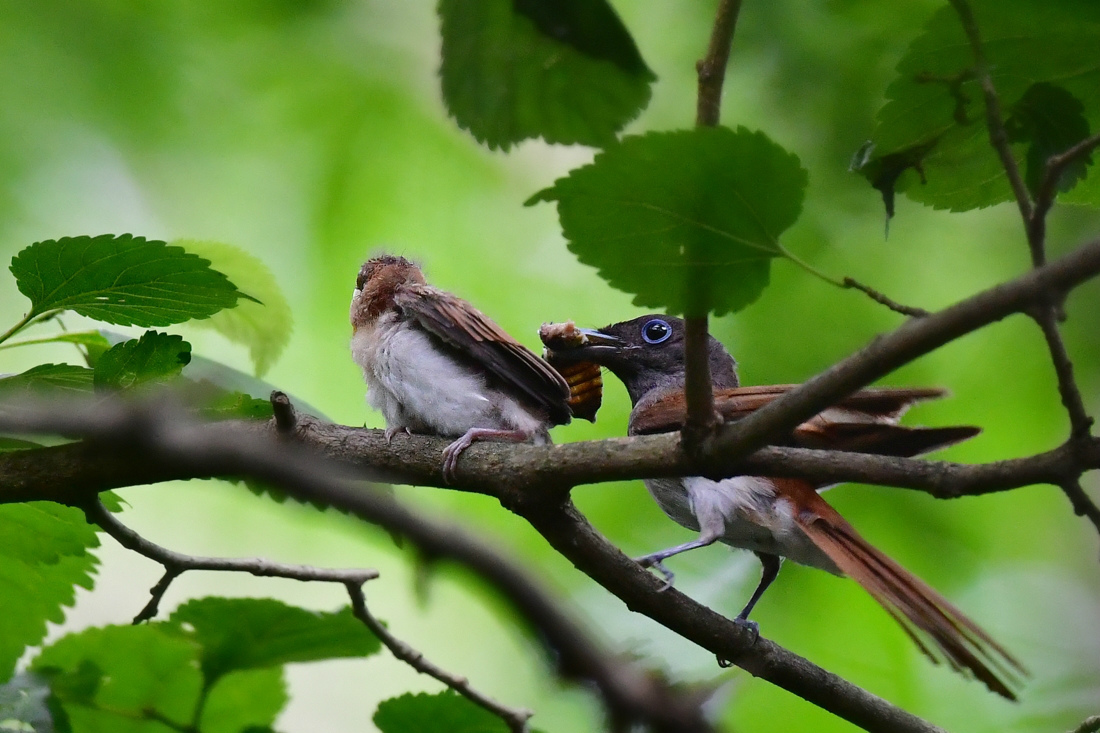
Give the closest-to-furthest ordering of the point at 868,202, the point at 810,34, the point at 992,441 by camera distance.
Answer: the point at 810,34, the point at 868,202, the point at 992,441

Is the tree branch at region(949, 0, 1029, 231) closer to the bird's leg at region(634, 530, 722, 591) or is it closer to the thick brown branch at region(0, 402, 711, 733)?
the thick brown branch at region(0, 402, 711, 733)

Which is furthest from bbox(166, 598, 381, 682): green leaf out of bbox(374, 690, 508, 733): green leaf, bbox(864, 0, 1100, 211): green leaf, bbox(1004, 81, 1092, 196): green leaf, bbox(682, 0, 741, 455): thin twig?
bbox(1004, 81, 1092, 196): green leaf

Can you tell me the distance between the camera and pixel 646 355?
2877mm

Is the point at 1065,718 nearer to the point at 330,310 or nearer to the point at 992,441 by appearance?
the point at 992,441

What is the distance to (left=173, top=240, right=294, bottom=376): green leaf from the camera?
2.00 m

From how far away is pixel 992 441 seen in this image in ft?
12.9

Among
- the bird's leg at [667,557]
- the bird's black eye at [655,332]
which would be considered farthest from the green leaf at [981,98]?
the bird's black eye at [655,332]

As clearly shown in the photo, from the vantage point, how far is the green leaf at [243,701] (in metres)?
1.71

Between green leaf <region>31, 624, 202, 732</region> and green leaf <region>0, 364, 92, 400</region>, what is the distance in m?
0.41

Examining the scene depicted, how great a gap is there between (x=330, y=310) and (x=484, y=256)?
2.17 ft

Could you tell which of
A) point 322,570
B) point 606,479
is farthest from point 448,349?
point 606,479

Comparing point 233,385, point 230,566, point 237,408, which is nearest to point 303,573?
point 230,566

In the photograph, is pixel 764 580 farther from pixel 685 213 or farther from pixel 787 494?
pixel 685 213

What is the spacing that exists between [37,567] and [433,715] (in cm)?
73
